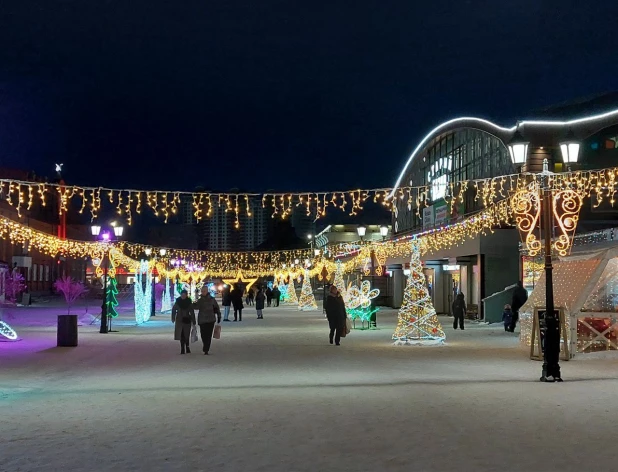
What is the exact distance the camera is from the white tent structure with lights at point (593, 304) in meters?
18.0

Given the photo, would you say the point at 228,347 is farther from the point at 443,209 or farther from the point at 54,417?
the point at 443,209

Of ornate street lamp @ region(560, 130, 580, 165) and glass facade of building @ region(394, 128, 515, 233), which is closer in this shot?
ornate street lamp @ region(560, 130, 580, 165)

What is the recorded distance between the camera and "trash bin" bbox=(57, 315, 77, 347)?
67.7ft

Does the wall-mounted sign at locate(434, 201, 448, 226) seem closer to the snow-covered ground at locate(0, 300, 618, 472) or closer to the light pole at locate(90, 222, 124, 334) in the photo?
the light pole at locate(90, 222, 124, 334)

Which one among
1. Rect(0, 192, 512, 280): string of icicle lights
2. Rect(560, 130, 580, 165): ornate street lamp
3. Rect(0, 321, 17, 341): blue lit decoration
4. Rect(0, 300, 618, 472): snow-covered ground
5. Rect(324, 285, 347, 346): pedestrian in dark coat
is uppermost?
Rect(560, 130, 580, 165): ornate street lamp

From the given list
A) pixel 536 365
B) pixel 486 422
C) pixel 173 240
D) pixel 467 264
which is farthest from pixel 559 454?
pixel 173 240

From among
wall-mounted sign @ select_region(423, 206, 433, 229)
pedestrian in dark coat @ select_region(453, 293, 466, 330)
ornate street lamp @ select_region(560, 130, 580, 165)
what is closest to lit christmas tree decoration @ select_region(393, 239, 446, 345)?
pedestrian in dark coat @ select_region(453, 293, 466, 330)

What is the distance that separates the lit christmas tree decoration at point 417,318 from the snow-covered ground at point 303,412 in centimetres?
274

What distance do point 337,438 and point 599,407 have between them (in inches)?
170

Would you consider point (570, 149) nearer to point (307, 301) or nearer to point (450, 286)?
point (450, 286)

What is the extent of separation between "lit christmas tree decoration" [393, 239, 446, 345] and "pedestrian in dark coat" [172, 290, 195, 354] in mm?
6107

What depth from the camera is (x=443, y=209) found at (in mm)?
49375

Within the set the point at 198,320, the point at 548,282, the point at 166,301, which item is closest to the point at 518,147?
the point at 548,282

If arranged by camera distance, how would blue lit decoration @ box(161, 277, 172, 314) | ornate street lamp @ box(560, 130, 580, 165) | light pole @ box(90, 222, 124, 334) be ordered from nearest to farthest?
ornate street lamp @ box(560, 130, 580, 165) < light pole @ box(90, 222, 124, 334) < blue lit decoration @ box(161, 277, 172, 314)
